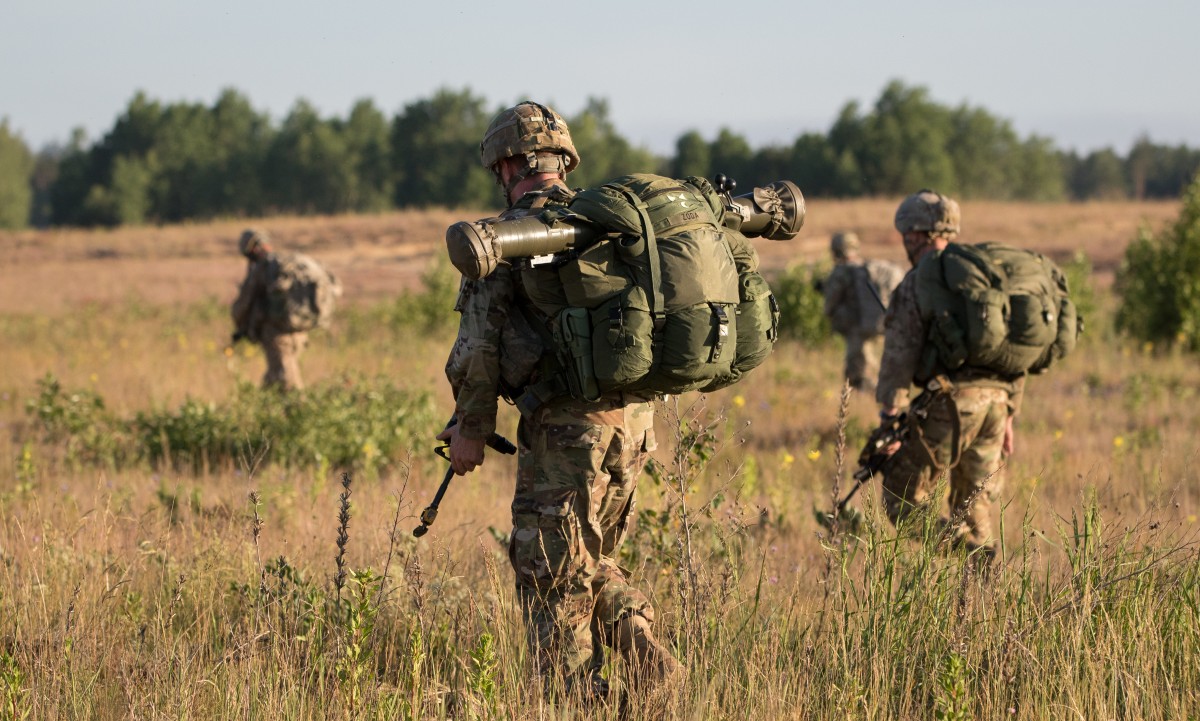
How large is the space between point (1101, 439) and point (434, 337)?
373 inches

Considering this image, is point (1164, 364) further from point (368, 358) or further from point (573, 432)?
point (573, 432)

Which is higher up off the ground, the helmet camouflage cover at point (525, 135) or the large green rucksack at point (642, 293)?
the helmet camouflage cover at point (525, 135)

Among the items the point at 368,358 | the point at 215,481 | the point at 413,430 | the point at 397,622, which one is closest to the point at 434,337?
the point at 368,358

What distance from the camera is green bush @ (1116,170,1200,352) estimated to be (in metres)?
13.7

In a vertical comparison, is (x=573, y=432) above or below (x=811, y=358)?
above

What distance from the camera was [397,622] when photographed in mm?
4336

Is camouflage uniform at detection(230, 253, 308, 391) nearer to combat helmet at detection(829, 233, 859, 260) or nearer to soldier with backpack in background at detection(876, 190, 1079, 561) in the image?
combat helmet at detection(829, 233, 859, 260)

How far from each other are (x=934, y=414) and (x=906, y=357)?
0.32m

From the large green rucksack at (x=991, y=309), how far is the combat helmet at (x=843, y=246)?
19.3ft

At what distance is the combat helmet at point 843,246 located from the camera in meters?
11.5

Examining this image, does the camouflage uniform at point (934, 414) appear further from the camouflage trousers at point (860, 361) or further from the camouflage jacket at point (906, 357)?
the camouflage trousers at point (860, 361)

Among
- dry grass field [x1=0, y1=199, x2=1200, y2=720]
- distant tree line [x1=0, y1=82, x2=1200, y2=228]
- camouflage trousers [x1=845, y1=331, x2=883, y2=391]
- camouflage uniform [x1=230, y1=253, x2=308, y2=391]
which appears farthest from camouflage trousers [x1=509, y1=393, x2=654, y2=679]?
distant tree line [x1=0, y1=82, x2=1200, y2=228]

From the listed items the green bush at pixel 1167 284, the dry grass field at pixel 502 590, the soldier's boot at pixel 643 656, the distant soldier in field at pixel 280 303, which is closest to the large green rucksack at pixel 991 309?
the dry grass field at pixel 502 590

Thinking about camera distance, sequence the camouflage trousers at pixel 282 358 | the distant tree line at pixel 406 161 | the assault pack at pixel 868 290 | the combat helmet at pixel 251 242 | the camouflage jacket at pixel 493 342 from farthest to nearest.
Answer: the distant tree line at pixel 406 161 → the assault pack at pixel 868 290 → the camouflage trousers at pixel 282 358 → the combat helmet at pixel 251 242 → the camouflage jacket at pixel 493 342
